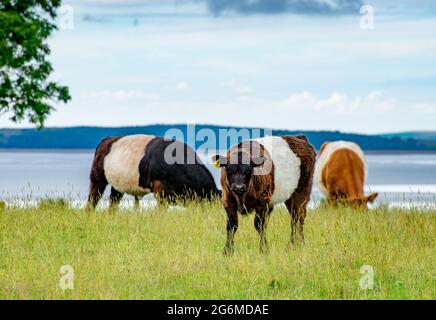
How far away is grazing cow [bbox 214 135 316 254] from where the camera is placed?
32.7ft

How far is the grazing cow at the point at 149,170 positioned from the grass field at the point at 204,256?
1490 millimetres

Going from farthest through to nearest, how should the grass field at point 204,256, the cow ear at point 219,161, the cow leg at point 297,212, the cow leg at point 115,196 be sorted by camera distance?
the cow leg at point 115,196
the cow leg at point 297,212
the cow ear at point 219,161
the grass field at point 204,256

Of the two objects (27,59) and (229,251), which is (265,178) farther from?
(27,59)

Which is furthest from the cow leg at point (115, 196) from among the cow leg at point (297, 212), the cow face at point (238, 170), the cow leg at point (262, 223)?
the cow face at point (238, 170)

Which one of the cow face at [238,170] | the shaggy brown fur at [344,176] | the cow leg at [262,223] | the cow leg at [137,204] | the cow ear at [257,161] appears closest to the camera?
the cow face at [238,170]

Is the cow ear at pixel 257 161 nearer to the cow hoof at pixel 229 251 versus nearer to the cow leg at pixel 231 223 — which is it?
the cow leg at pixel 231 223

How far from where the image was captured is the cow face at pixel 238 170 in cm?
979

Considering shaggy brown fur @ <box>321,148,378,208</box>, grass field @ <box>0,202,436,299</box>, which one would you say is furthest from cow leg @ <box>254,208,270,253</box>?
shaggy brown fur @ <box>321,148,378,208</box>

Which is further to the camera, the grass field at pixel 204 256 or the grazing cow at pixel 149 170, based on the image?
the grazing cow at pixel 149 170

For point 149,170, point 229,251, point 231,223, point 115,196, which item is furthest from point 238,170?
point 115,196

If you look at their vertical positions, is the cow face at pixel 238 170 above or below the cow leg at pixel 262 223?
above

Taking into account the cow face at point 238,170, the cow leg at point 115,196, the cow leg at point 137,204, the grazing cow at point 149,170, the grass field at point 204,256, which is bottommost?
the grass field at point 204,256
